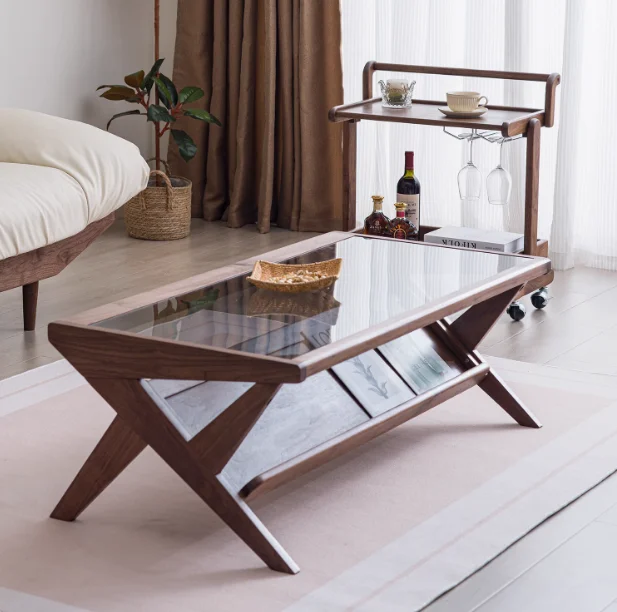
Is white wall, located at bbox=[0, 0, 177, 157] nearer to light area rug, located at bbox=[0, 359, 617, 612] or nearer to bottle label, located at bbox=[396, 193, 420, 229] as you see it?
bottle label, located at bbox=[396, 193, 420, 229]

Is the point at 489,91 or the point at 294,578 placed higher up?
the point at 489,91

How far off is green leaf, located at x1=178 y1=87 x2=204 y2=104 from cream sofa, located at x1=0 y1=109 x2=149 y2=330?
104 centimetres

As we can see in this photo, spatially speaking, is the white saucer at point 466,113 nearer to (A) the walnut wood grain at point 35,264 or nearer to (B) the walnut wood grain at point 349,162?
(B) the walnut wood grain at point 349,162

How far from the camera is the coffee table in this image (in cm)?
208

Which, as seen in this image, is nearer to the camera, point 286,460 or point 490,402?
point 286,460

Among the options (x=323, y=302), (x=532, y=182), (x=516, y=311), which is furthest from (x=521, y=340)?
(x=323, y=302)

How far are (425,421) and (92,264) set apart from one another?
75.4 inches

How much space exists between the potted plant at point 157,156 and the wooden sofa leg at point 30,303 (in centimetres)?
122

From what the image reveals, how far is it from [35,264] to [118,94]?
1650 millimetres

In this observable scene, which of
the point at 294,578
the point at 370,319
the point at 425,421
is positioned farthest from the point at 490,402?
the point at 294,578

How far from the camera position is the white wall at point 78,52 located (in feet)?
15.4

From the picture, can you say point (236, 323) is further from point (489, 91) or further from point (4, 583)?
point (489, 91)

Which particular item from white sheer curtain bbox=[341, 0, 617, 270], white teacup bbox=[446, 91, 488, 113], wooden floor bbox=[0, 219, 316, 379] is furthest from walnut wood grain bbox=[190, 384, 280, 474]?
white sheer curtain bbox=[341, 0, 617, 270]

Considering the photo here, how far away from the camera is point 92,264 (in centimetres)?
439
